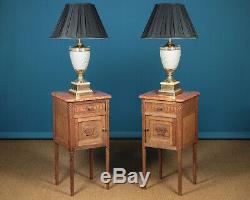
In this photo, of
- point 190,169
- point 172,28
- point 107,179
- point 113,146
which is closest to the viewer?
point 172,28

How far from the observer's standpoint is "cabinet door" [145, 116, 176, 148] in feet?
10.8

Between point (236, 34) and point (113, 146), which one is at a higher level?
point (236, 34)

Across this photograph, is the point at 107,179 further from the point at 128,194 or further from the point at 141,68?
the point at 141,68

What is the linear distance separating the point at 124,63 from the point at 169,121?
158cm

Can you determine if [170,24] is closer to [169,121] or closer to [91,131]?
[169,121]

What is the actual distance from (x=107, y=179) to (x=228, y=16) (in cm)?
218

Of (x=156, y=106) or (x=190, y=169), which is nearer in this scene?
(x=156, y=106)

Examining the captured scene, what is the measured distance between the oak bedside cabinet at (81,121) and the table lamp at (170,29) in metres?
0.50

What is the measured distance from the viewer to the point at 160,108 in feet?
10.9

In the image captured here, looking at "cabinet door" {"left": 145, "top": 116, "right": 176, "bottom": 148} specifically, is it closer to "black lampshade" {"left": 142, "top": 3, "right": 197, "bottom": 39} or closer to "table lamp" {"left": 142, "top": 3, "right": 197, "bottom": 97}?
"table lamp" {"left": 142, "top": 3, "right": 197, "bottom": 97}

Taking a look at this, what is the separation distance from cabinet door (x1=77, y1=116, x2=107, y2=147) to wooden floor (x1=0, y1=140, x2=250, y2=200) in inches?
15.3

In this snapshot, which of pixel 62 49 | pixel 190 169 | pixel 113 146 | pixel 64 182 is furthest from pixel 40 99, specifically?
pixel 190 169

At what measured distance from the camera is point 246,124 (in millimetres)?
4789

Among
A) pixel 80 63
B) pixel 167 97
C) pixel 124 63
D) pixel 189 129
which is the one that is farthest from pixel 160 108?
pixel 124 63
